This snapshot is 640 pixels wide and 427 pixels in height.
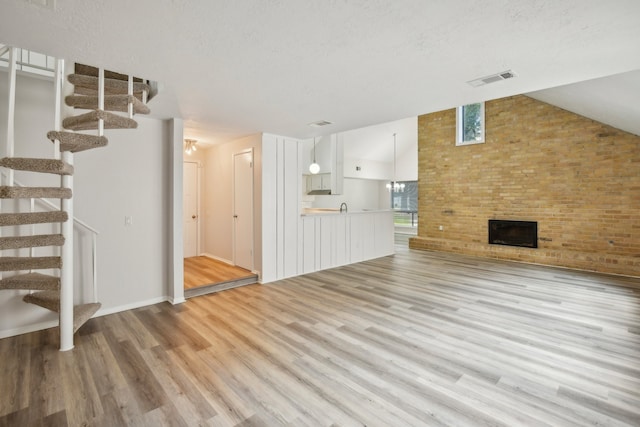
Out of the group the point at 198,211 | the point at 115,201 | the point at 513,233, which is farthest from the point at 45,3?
the point at 513,233

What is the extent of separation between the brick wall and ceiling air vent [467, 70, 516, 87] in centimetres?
497

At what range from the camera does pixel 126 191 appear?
392 centimetres

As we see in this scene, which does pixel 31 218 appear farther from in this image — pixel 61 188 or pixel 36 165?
pixel 36 165

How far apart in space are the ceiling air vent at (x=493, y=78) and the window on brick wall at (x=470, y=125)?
17.9ft

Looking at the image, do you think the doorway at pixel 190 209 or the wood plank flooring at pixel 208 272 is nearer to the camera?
the wood plank flooring at pixel 208 272

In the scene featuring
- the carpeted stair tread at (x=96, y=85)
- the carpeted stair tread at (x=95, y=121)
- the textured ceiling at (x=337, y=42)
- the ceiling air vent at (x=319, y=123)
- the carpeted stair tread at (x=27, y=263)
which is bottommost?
the carpeted stair tread at (x=27, y=263)

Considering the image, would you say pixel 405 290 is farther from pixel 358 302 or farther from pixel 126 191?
pixel 126 191

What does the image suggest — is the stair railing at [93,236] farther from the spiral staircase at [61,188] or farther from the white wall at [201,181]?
the white wall at [201,181]

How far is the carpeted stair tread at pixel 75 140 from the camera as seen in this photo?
2.48 metres

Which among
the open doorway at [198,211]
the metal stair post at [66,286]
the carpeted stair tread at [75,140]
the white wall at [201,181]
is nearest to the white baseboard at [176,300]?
the metal stair post at [66,286]

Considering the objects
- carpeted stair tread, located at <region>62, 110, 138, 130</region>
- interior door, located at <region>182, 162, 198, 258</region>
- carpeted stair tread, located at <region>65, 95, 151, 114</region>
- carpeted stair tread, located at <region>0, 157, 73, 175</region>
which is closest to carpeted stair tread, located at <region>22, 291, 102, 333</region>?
carpeted stair tread, located at <region>0, 157, 73, 175</region>

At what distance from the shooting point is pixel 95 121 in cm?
265

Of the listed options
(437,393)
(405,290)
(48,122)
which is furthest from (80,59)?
(405,290)

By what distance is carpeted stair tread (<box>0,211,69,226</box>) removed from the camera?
2.41 m
